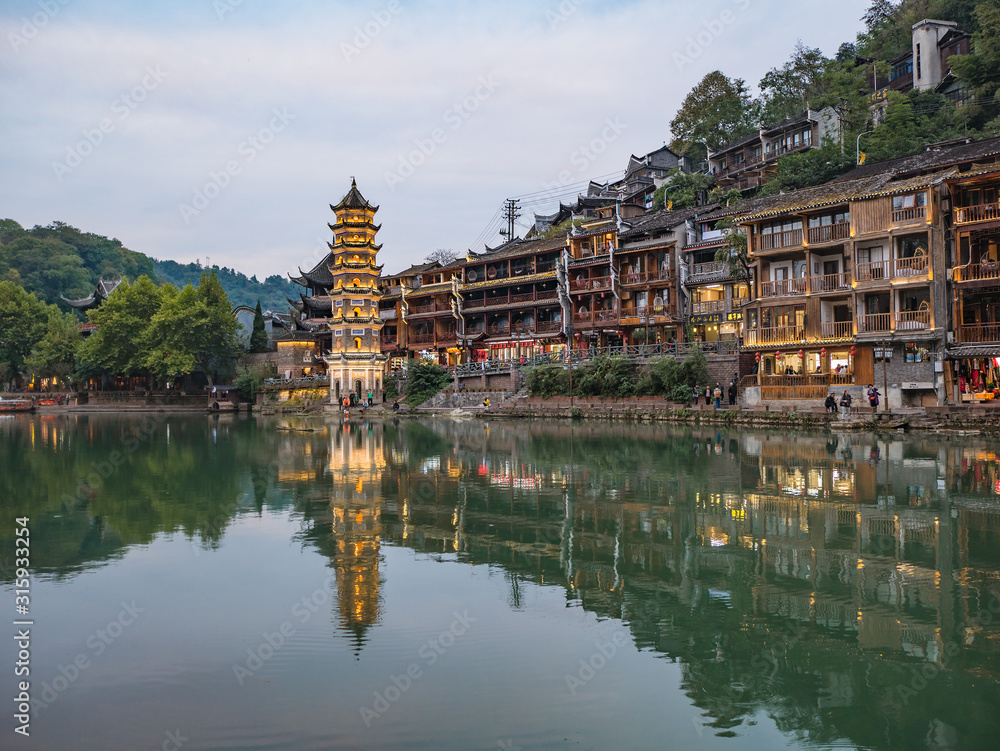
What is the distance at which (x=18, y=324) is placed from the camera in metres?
85.0

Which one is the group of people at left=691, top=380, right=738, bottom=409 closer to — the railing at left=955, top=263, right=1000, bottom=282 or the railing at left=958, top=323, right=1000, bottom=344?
the railing at left=958, top=323, right=1000, bottom=344

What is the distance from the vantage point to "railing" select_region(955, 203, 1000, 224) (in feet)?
113

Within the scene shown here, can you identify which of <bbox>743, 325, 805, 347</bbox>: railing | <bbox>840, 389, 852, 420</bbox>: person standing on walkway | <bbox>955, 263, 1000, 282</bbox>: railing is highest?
<bbox>955, 263, 1000, 282</bbox>: railing

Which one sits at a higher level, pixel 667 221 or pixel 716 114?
pixel 716 114

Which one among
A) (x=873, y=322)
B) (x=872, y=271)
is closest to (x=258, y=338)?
(x=872, y=271)

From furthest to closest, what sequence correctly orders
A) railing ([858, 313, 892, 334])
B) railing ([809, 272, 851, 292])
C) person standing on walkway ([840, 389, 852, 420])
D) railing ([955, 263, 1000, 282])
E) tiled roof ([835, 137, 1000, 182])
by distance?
railing ([809, 272, 851, 292]) < tiled roof ([835, 137, 1000, 182]) < railing ([858, 313, 892, 334]) < person standing on walkway ([840, 389, 852, 420]) < railing ([955, 263, 1000, 282])

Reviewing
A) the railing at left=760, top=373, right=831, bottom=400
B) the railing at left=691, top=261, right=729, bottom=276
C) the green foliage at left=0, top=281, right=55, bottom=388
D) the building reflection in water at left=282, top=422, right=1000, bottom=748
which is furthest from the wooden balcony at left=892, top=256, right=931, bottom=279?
the green foliage at left=0, top=281, right=55, bottom=388

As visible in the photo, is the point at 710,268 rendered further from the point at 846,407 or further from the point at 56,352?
the point at 56,352

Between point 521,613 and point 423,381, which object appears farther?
point 423,381

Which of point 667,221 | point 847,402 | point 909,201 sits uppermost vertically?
point 667,221

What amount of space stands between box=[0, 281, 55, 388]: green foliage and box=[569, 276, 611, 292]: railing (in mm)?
62765

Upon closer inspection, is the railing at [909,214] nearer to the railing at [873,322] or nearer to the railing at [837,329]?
the railing at [873,322]

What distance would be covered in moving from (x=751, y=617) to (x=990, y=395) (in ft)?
102

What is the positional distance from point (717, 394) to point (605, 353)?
12.8 meters
